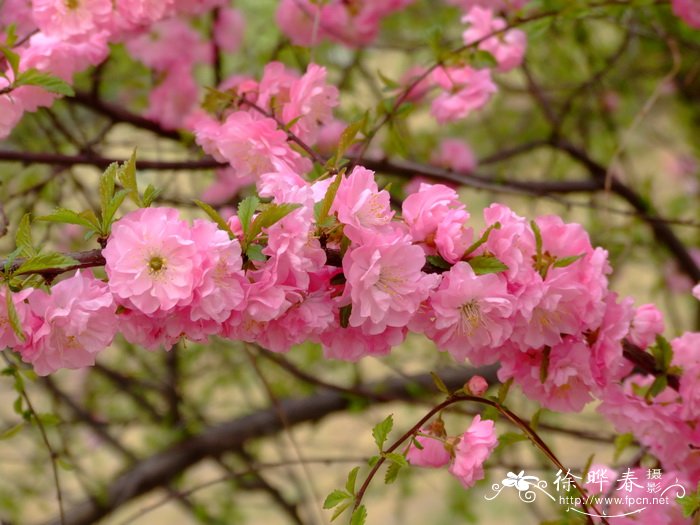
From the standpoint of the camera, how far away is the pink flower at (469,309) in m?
0.61

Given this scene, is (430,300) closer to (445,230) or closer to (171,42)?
(445,230)

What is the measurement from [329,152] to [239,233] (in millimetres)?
878

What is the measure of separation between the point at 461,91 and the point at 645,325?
0.39 m

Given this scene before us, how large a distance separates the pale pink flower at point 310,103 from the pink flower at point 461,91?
0.26 m

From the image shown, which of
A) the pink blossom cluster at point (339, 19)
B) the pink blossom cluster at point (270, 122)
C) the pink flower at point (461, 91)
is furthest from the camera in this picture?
the pink blossom cluster at point (339, 19)

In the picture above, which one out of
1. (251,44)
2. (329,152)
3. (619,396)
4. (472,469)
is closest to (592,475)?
(619,396)

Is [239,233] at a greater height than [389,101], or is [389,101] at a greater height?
[239,233]

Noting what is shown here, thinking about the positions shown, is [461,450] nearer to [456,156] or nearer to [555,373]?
[555,373]

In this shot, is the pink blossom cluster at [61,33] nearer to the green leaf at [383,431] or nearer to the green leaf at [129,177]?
the green leaf at [129,177]

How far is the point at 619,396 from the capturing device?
784 mm

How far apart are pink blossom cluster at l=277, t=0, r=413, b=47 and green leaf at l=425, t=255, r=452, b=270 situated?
79 cm

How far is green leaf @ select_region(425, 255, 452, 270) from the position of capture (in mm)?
633

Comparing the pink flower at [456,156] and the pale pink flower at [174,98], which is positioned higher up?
the pale pink flower at [174,98]

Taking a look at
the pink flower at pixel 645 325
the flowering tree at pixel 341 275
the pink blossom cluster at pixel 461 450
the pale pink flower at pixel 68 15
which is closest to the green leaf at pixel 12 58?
the flowering tree at pixel 341 275
